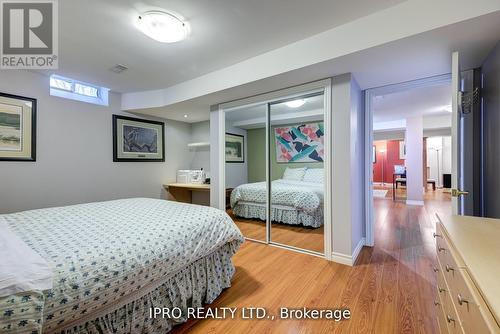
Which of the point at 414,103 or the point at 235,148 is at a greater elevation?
the point at 414,103

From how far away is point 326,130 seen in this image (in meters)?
2.53

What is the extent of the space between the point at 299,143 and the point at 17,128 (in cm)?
357

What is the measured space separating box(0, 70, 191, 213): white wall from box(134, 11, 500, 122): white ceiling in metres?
→ 1.93

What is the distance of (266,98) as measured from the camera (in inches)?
118

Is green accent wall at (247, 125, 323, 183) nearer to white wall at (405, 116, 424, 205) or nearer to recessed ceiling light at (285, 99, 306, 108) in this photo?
recessed ceiling light at (285, 99, 306, 108)

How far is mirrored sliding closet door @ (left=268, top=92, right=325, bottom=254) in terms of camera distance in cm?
291

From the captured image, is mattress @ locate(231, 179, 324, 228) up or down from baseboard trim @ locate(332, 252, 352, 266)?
up

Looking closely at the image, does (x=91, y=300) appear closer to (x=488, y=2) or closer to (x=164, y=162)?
(x=488, y=2)

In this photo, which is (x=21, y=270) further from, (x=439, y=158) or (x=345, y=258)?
(x=439, y=158)

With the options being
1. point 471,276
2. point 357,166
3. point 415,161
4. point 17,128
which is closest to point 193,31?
point 357,166

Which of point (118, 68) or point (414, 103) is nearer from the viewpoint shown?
point (118, 68)

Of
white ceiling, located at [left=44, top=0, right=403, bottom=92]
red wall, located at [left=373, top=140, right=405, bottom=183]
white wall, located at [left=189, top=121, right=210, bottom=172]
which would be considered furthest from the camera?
red wall, located at [left=373, top=140, right=405, bottom=183]

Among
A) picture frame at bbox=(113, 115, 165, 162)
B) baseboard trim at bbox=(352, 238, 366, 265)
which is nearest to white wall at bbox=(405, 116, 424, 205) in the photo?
baseboard trim at bbox=(352, 238, 366, 265)

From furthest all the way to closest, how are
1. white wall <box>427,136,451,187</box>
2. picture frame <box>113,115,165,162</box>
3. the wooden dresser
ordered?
1. white wall <box>427,136,451,187</box>
2. picture frame <box>113,115,165,162</box>
3. the wooden dresser
